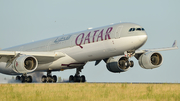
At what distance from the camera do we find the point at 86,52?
3072 cm

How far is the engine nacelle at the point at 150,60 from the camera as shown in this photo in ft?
107

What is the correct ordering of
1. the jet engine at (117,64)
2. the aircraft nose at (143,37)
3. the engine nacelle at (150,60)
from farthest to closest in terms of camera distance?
the jet engine at (117,64)
the engine nacelle at (150,60)
the aircraft nose at (143,37)

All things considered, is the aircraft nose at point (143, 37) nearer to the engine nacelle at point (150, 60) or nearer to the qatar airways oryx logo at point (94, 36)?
the qatar airways oryx logo at point (94, 36)

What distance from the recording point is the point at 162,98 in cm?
1605

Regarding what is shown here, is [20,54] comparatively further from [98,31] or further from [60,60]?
[98,31]

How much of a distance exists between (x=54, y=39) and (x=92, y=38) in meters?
7.58

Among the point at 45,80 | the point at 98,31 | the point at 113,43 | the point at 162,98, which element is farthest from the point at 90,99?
the point at 45,80

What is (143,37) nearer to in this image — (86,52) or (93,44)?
(93,44)

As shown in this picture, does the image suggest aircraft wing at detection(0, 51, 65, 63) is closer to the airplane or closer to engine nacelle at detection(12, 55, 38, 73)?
the airplane

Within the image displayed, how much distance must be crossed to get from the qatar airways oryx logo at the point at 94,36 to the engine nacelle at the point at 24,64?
5.00 meters

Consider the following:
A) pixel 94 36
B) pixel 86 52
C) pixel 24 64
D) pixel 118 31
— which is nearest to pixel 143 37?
pixel 118 31

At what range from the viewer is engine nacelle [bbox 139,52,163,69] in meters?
32.7

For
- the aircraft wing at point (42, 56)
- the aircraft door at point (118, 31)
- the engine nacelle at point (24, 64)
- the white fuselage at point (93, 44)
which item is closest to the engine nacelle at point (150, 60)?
the white fuselage at point (93, 44)

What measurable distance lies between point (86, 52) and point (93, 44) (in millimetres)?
1292
